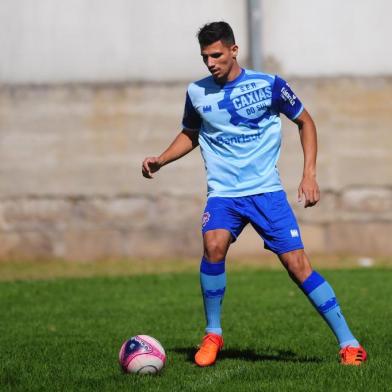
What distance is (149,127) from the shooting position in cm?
1569

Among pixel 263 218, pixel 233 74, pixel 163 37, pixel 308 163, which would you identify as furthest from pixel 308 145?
pixel 163 37

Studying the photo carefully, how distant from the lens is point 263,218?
278 inches

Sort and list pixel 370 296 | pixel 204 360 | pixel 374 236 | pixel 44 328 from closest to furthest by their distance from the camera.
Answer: pixel 204 360
pixel 44 328
pixel 370 296
pixel 374 236

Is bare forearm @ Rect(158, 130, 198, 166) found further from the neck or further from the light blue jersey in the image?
the neck

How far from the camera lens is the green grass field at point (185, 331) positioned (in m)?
6.49

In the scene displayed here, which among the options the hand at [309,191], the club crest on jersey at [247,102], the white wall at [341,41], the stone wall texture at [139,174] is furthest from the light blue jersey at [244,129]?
the white wall at [341,41]

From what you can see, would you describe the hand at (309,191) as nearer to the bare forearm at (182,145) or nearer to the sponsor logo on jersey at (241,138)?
the sponsor logo on jersey at (241,138)

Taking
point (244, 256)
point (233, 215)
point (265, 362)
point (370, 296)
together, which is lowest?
point (244, 256)

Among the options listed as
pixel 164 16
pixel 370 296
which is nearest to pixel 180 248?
pixel 164 16

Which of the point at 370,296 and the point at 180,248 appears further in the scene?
the point at 180,248

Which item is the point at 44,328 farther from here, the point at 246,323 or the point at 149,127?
the point at 149,127

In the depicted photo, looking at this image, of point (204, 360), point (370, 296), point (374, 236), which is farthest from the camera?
point (374, 236)

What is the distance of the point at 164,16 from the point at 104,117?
5.51 ft

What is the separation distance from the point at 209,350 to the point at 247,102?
1.61 m
